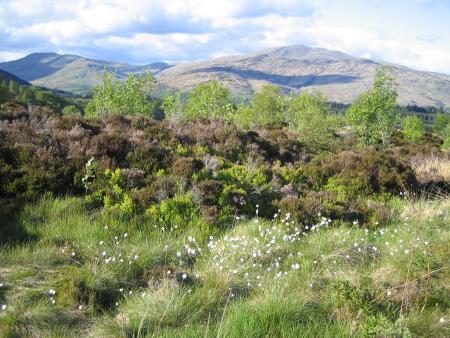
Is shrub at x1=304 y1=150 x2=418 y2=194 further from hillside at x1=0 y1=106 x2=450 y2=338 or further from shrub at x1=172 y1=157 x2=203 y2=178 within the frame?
shrub at x1=172 y1=157 x2=203 y2=178

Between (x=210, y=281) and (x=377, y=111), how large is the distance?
26400 mm

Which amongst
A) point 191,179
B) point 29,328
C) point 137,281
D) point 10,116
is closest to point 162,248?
point 137,281

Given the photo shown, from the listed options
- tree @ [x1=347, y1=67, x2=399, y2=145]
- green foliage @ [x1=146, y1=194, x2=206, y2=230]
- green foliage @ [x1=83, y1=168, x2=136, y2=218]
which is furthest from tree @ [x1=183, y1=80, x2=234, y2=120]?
green foliage @ [x1=146, y1=194, x2=206, y2=230]

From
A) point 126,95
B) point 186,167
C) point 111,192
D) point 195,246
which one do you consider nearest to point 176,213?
point 195,246

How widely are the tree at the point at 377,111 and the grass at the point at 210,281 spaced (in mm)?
22629

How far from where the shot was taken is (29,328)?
12.1ft

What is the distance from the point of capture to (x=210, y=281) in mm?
4770

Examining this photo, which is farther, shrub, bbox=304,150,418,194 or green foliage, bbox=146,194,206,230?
shrub, bbox=304,150,418,194

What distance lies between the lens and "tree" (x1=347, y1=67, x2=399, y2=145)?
92.4ft

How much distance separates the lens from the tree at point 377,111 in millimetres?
28172

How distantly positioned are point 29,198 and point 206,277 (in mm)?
3388

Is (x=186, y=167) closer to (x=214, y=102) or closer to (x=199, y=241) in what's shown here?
(x=199, y=241)

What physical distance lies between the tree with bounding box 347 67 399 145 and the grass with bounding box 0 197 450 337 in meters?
Result: 22.6

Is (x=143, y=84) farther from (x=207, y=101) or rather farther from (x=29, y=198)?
(x=29, y=198)
